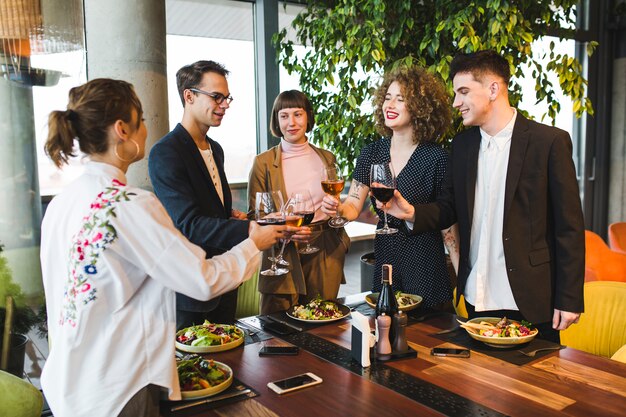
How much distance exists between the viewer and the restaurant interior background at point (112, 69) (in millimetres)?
3424

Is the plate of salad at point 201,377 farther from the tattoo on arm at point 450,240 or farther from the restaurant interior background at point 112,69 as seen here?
the tattoo on arm at point 450,240

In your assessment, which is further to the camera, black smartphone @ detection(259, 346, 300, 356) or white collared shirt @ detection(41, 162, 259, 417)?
black smartphone @ detection(259, 346, 300, 356)

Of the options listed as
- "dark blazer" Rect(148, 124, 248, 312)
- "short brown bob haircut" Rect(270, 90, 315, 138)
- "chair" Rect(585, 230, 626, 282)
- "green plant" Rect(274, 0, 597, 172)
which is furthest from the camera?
"chair" Rect(585, 230, 626, 282)

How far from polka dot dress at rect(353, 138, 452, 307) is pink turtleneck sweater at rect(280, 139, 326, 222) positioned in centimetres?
53

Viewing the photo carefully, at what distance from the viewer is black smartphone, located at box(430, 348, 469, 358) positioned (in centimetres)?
203

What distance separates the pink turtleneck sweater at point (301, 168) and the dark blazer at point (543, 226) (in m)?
1.15

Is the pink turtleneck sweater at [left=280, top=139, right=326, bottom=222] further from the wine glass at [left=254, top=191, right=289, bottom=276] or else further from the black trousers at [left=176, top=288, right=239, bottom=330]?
the wine glass at [left=254, top=191, right=289, bottom=276]

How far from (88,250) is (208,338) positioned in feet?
2.63

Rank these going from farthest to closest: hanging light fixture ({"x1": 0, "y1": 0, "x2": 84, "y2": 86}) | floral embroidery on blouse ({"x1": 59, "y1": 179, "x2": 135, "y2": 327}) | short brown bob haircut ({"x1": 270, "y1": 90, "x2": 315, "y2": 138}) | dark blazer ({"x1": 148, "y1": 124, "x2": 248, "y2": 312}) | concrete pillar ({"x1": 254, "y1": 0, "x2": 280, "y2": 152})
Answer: concrete pillar ({"x1": 254, "y1": 0, "x2": 280, "y2": 152}) → short brown bob haircut ({"x1": 270, "y1": 90, "x2": 315, "y2": 138}) → hanging light fixture ({"x1": 0, "y1": 0, "x2": 84, "y2": 86}) → dark blazer ({"x1": 148, "y1": 124, "x2": 248, "y2": 312}) → floral embroidery on blouse ({"x1": 59, "y1": 179, "x2": 135, "y2": 327})

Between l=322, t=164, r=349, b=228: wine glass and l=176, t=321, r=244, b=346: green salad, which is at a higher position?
l=322, t=164, r=349, b=228: wine glass

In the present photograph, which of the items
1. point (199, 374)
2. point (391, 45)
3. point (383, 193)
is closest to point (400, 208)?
point (383, 193)

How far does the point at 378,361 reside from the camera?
6.55 ft

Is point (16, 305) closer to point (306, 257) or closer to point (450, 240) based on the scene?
point (306, 257)

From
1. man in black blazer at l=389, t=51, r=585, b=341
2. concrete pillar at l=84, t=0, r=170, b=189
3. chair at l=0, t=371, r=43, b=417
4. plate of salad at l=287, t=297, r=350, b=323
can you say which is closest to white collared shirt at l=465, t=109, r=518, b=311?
man in black blazer at l=389, t=51, r=585, b=341
